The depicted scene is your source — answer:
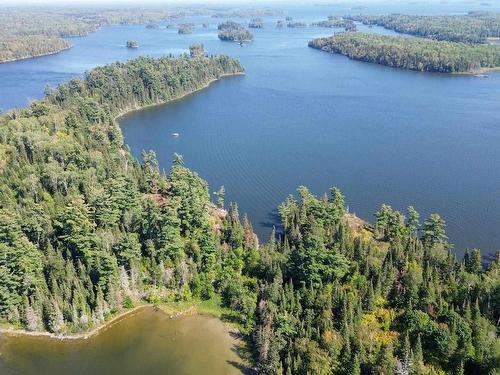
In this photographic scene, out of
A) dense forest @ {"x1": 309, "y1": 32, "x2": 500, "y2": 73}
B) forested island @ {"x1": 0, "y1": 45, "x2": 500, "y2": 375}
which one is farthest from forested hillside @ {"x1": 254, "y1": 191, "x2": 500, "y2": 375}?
dense forest @ {"x1": 309, "y1": 32, "x2": 500, "y2": 73}

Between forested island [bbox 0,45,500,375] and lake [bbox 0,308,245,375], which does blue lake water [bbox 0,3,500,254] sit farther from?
lake [bbox 0,308,245,375]

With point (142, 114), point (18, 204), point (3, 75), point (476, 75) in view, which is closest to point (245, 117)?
point (142, 114)

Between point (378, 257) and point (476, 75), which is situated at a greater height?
point (476, 75)

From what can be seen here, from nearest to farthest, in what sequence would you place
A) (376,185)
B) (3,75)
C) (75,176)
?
(75,176)
(376,185)
(3,75)

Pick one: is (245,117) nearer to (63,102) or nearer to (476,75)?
(63,102)

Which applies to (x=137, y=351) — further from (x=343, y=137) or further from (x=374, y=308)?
(x=343, y=137)

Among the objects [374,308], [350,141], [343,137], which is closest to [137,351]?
[374,308]

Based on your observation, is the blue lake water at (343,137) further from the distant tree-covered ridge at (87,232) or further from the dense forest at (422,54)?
the distant tree-covered ridge at (87,232)
